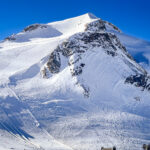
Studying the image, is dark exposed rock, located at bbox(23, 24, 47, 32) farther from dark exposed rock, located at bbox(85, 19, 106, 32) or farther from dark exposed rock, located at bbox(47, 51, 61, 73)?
dark exposed rock, located at bbox(47, 51, 61, 73)

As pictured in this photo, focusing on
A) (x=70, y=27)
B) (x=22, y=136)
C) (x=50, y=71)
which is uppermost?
(x=70, y=27)

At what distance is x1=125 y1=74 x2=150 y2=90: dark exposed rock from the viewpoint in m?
48.2

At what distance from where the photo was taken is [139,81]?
48.7 m

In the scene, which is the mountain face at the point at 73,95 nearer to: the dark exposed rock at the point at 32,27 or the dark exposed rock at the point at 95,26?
the dark exposed rock at the point at 95,26

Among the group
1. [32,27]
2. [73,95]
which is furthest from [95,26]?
[73,95]

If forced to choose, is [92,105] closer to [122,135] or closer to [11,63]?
[122,135]

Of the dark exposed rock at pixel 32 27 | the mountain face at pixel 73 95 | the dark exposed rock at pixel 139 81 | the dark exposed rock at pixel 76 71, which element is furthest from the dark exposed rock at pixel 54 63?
the dark exposed rock at pixel 32 27

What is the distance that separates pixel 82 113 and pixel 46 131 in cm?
682

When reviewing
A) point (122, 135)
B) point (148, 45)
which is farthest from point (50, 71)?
point (148, 45)

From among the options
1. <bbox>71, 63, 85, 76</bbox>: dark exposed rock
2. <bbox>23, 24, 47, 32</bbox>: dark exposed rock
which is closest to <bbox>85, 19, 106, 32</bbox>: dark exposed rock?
<bbox>23, 24, 47, 32</bbox>: dark exposed rock

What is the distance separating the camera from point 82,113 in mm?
40000

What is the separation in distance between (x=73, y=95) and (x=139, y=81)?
42.7 feet

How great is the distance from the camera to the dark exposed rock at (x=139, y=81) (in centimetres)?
4822

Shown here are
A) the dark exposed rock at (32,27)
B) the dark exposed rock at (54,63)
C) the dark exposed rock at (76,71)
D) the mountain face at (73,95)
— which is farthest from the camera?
the dark exposed rock at (32,27)
